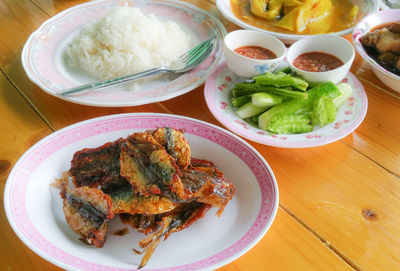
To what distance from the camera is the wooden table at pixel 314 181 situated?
45.2 inches

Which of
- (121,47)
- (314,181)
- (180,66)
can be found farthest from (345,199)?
(121,47)

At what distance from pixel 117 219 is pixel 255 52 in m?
1.12

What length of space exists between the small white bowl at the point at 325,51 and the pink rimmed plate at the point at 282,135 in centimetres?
11

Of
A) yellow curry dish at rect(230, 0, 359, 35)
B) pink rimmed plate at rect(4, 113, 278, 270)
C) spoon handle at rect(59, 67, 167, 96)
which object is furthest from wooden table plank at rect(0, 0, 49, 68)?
yellow curry dish at rect(230, 0, 359, 35)

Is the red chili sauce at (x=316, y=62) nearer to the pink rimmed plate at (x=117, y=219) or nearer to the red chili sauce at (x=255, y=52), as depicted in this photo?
the red chili sauce at (x=255, y=52)

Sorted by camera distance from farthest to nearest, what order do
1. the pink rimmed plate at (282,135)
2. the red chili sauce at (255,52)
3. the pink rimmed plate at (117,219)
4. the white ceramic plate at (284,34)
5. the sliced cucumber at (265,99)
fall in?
the white ceramic plate at (284,34) → the red chili sauce at (255,52) → the sliced cucumber at (265,99) → the pink rimmed plate at (282,135) → the pink rimmed plate at (117,219)

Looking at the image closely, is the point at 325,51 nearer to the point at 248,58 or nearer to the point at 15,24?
the point at 248,58

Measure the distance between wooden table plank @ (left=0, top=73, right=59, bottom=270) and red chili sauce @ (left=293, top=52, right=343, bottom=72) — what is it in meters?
1.24

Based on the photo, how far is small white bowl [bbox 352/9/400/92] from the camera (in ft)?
5.72

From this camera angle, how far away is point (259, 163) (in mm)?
1268

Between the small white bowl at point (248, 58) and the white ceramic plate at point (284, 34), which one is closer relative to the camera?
the small white bowl at point (248, 58)

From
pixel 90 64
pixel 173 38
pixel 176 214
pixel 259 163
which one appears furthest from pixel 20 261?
pixel 173 38

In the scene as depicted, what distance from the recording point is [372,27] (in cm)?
200

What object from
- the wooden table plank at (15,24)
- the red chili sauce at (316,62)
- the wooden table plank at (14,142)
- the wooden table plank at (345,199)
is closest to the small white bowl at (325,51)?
the red chili sauce at (316,62)
